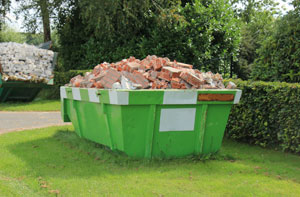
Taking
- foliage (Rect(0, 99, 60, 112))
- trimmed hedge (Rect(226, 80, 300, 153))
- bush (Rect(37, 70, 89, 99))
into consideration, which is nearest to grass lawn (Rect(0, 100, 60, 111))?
foliage (Rect(0, 99, 60, 112))

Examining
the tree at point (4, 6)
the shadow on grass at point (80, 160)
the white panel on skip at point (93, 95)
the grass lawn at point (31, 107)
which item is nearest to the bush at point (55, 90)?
the grass lawn at point (31, 107)

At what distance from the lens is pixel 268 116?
5.82m

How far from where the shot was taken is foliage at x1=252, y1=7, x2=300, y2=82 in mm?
6328

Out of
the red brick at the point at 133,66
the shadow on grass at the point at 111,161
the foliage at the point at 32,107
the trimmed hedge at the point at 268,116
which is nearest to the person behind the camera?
the shadow on grass at the point at 111,161

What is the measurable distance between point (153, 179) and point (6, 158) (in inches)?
87.3

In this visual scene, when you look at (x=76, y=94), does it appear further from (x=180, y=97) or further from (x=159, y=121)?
(x=180, y=97)

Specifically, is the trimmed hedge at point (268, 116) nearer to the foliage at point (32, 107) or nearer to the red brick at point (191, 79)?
the red brick at point (191, 79)

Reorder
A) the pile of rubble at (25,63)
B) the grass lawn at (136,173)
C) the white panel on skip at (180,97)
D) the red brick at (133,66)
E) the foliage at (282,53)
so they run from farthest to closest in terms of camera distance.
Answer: the pile of rubble at (25,63)
the foliage at (282,53)
the red brick at (133,66)
the white panel on skip at (180,97)
the grass lawn at (136,173)

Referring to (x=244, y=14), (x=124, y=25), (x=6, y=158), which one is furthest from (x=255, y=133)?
(x=244, y=14)

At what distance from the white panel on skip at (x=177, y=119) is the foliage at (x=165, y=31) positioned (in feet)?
24.7

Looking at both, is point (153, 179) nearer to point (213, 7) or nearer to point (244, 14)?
point (213, 7)

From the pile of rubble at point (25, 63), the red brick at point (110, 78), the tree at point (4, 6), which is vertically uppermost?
the tree at point (4, 6)

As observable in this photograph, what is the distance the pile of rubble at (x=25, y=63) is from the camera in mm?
12312

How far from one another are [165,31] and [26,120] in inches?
226
